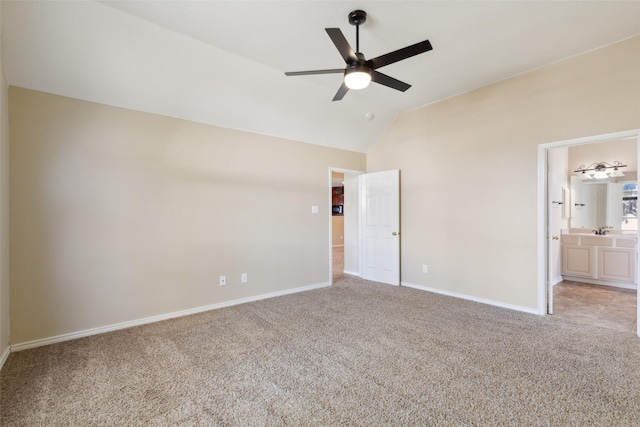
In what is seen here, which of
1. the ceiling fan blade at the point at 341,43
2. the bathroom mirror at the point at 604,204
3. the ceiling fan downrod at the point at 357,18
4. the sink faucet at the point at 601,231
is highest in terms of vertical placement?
the ceiling fan downrod at the point at 357,18

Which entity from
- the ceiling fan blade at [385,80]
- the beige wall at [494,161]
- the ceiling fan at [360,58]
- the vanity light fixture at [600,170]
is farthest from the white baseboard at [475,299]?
the vanity light fixture at [600,170]

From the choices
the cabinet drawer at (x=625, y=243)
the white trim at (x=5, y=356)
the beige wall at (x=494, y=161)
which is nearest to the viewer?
the white trim at (x=5, y=356)

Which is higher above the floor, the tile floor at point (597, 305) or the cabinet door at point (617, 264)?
the cabinet door at point (617, 264)

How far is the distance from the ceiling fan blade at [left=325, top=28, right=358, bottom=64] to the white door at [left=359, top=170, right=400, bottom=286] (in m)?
2.97

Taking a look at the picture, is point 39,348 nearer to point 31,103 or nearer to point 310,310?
point 31,103

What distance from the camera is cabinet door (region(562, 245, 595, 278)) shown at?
4.97m

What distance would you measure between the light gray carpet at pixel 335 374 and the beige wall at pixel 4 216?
31cm

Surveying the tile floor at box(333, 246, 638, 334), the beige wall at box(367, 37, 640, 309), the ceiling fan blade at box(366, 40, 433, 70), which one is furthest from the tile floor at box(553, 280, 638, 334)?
the ceiling fan blade at box(366, 40, 433, 70)

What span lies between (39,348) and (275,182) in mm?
3117

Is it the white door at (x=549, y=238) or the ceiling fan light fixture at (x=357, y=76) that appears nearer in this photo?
the ceiling fan light fixture at (x=357, y=76)

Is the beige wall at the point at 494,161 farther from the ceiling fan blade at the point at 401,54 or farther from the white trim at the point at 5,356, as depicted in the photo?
the white trim at the point at 5,356

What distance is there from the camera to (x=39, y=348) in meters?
2.75

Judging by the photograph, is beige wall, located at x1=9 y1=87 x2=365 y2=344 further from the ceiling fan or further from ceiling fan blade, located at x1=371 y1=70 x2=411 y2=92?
ceiling fan blade, located at x1=371 y1=70 x2=411 y2=92

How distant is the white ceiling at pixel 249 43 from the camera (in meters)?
2.40
